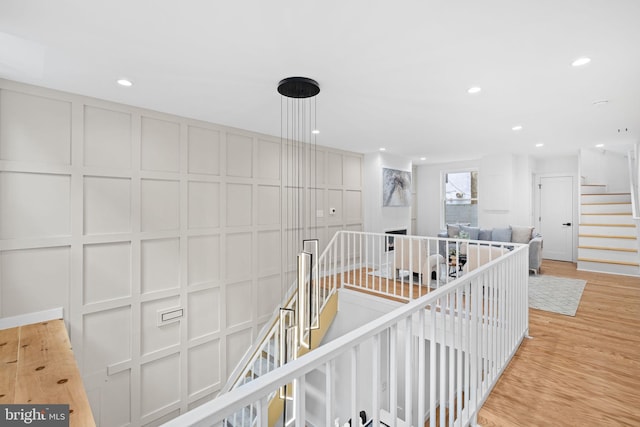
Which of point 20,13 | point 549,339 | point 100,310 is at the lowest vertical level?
point 549,339

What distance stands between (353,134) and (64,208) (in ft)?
11.5

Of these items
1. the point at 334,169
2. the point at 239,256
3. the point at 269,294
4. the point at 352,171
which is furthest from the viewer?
the point at 352,171

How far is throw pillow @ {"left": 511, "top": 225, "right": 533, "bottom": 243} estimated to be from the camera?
560 cm

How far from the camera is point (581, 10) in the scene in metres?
1.65

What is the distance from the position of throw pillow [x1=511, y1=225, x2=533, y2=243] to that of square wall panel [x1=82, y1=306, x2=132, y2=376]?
6.39m

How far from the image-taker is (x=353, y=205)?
573cm

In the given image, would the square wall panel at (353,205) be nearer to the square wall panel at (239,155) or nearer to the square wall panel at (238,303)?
the square wall panel at (239,155)

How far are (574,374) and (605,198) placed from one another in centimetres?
572

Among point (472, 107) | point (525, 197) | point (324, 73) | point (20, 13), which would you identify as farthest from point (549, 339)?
point (20, 13)

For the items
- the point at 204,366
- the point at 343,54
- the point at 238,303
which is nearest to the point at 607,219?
the point at 343,54

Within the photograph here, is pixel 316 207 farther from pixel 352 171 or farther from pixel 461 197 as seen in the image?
pixel 461 197

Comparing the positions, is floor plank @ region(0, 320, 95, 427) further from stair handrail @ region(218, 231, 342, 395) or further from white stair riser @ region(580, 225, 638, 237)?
white stair riser @ region(580, 225, 638, 237)

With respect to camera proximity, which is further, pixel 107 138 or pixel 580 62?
pixel 107 138

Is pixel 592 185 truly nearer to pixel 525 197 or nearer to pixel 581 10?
pixel 525 197
